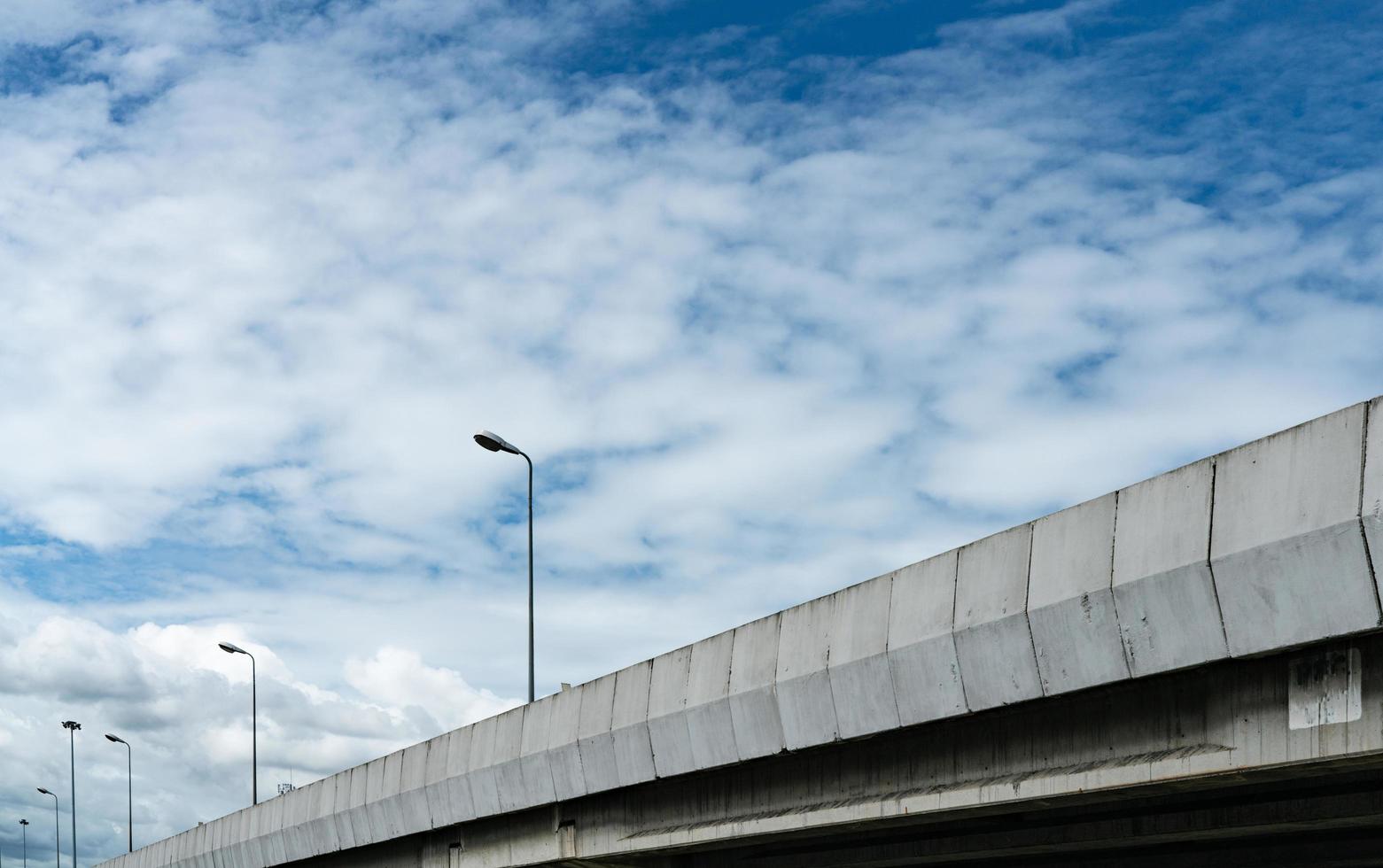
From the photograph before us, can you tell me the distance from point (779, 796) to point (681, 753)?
153 centimetres

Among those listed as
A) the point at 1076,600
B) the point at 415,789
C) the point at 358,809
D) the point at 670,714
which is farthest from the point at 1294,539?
the point at 358,809

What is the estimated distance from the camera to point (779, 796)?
1722 centimetres

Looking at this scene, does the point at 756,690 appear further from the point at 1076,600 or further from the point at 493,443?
the point at 493,443

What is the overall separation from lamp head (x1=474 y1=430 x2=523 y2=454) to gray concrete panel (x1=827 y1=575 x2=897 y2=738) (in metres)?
15.7

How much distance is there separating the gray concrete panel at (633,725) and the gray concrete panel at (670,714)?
15 cm

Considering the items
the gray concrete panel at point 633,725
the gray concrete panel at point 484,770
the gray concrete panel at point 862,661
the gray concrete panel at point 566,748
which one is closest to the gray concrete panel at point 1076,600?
the gray concrete panel at point 862,661

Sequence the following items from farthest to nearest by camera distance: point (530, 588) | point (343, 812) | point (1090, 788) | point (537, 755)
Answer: point (530, 588), point (343, 812), point (537, 755), point (1090, 788)

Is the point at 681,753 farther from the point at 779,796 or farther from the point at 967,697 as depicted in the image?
the point at 967,697

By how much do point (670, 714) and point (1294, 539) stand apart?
30.8 ft

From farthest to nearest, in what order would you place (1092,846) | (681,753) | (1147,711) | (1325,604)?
(681,753)
(1092,846)
(1147,711)
(1325,604)

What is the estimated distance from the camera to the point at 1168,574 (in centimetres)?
1141

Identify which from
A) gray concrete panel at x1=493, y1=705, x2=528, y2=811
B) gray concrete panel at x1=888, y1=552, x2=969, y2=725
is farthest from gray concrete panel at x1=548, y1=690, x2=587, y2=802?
gray concrete panel at x1=888, y1=552, x2=969, y2=725

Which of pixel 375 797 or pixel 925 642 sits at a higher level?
pixel 925 642

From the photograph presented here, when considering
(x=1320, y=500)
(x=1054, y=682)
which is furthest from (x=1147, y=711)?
(x=1320, y=500)
